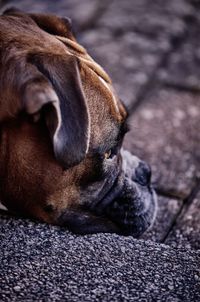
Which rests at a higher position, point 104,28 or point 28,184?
point 28,184

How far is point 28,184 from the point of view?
2650mm

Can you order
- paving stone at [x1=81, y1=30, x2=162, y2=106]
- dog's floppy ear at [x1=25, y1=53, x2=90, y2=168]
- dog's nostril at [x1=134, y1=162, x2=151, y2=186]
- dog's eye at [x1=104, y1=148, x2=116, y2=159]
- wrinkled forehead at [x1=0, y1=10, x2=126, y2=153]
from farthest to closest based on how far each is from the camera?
1. paving stone at [x1=81, y1=30, x2=162, y2=106]
2. dog's nostril at [x1=134, y1=162, x2=151, y2=186]
3. dog's eye at [x1=104, y1=148, x2=116, y2=159]
4. wrinkled forehead at [x1=0, y1=10, x2=126, y2=153]
5. dog's floppy ear at [x1=25, y1=53, x2=90, y2=168]

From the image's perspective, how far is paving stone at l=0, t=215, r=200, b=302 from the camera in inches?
94.7

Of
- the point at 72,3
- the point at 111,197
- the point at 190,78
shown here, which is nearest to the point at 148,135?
the point at 190,78

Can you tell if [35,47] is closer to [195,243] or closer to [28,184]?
[28,184]

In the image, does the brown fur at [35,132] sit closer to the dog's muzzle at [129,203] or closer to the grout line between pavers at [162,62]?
the dog's muzzle at [129,203]

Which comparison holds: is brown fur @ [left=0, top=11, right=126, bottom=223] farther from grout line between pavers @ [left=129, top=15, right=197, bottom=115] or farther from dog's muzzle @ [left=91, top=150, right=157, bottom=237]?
grout line between pavers @ [left=129, top=15, right=197, bottom=115]

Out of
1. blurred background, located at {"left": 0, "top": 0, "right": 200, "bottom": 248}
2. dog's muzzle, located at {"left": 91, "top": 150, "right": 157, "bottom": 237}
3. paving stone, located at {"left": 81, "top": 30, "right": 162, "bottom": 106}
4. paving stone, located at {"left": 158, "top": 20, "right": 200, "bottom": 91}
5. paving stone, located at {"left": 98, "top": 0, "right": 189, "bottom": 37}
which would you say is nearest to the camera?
dog's muzzle, located at {"left": 91, "top": 150, "right": 157, "bottom": 237}

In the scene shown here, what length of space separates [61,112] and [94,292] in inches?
31.1

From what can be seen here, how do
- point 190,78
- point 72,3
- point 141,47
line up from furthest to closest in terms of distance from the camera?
point 72,3 < point 141,47 < point 190,78

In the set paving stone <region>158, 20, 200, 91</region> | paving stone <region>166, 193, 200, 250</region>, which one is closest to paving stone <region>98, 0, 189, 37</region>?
paving stone <region>158, 20, 200, 91</region>

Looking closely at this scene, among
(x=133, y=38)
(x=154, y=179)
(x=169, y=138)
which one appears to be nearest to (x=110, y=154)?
(x=154, y=179)

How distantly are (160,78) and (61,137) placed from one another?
297 centimetres

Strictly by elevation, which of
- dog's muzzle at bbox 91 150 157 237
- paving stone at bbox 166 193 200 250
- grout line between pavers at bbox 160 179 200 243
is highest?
dog's muzzle at bbox 91 150 157 237
